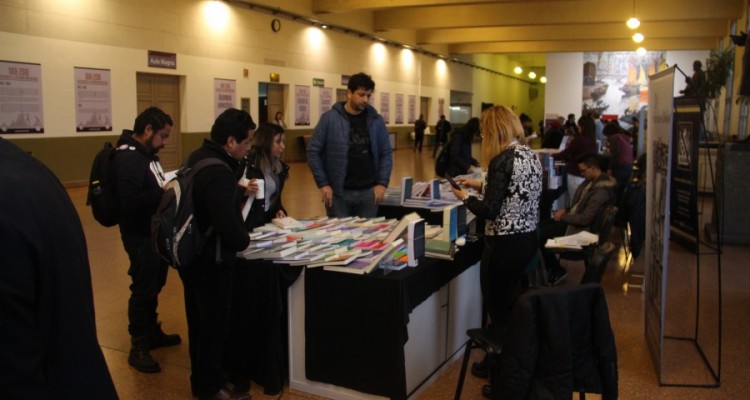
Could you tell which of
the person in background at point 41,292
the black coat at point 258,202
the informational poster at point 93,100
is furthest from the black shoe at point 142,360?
the informational poster at point 93,100

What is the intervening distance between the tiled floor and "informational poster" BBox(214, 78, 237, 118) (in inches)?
299

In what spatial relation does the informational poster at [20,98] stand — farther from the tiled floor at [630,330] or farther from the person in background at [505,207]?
the person in background at [505,207]

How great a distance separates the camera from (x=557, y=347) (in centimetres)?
222

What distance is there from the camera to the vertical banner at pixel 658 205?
323cm

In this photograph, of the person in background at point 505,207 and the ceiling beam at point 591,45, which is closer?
the person in background at point 505,207

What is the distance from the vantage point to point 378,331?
9.19 feet

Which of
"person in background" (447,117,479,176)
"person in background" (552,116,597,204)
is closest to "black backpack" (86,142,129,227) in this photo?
"person in background" (447,117,479,176)

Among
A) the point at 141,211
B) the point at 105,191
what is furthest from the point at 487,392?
the point at 105,191

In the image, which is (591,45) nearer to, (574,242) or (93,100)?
(93,100)

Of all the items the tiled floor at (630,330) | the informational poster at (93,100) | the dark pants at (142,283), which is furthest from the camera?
the informational poster at (93,100)

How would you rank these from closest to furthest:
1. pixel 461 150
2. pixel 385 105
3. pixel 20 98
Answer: pixel 461 150 → pixel 20 98 → pixel 385 105

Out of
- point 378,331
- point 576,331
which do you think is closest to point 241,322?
point 378,331

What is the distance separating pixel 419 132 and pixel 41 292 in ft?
71.4

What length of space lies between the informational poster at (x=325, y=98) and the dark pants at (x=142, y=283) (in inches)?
579
